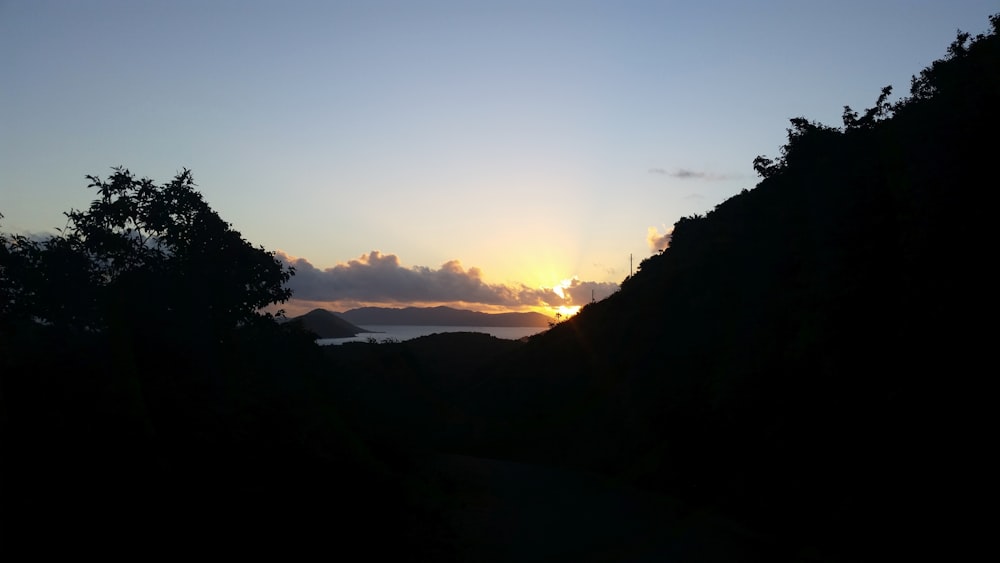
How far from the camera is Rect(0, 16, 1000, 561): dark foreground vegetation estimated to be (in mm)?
11820

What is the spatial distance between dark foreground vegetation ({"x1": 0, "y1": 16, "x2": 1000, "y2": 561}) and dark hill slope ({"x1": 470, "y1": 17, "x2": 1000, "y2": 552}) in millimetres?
76

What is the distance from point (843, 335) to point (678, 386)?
14.6 metres

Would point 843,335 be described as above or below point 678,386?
above

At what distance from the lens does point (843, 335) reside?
18.7m

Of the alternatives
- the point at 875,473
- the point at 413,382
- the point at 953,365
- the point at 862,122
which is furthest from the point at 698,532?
the point at 413,382

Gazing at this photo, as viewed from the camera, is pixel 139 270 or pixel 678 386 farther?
pixel 678 386

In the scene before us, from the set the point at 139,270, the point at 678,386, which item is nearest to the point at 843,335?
the point at 678,386

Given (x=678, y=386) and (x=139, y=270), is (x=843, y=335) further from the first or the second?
(x=139, y=270)

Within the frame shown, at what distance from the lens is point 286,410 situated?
53.2 ft

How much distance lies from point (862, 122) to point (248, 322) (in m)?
28.1

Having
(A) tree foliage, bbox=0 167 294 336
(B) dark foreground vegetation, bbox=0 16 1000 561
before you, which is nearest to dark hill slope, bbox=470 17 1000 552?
(B) dark foreground vegetation, bbox=0 16 1000 561

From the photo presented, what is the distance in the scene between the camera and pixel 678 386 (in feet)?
107

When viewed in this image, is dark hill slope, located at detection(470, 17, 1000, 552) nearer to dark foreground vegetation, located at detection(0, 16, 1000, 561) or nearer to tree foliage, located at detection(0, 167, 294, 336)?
dark foreground vegetation, located at detection(0, 16, 1000, 561)

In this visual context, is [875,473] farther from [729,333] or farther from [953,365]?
[729,333]
